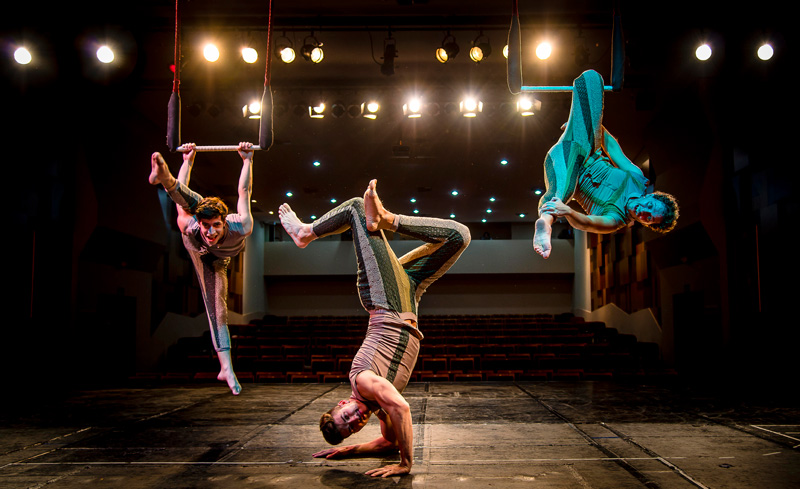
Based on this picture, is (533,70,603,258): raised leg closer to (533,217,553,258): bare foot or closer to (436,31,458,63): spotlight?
(533,217,553,258): bare foot

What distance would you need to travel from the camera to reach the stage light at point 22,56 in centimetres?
646

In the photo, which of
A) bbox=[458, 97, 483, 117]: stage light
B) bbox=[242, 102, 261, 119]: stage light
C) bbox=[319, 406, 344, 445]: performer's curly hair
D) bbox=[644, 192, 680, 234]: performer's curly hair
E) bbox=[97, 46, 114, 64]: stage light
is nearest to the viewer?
bbox=[644, 192, 680, 234]: performer's curly hair

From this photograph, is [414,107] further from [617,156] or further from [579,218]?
[579,218]

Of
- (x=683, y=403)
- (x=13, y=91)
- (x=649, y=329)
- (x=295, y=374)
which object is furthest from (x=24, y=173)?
(x=649, y=329)

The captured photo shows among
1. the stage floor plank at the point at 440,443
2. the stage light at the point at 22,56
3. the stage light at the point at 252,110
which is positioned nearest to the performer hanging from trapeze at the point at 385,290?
the stage floor plank at the point at 440,443

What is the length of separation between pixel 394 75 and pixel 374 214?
5.96m

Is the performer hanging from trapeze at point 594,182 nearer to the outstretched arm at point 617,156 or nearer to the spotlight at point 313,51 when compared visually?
the outstretched arm at point 617,156

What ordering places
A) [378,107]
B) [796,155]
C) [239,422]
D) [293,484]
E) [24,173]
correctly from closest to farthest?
[293,484]
[239,422]
[796,155]
[24,173]
[378,107]

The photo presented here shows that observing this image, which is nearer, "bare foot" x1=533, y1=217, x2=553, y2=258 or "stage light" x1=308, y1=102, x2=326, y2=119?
"bare foot" x1=533, y1=217, x2=553, y2=258

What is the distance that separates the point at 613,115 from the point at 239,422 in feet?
24.3

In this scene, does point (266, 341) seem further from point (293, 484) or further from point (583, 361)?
point (293, 484)

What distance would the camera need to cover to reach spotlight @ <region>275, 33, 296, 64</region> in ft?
22.5

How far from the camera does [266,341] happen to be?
38.1ft

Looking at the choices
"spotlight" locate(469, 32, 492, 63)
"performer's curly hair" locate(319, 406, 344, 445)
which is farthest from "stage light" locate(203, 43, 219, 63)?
"performer's curly hair" locate(319, 406, 344, 445)
